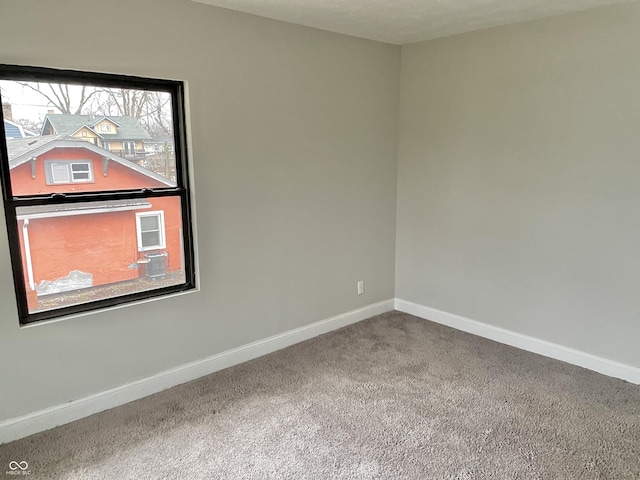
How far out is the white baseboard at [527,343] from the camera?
2979mm

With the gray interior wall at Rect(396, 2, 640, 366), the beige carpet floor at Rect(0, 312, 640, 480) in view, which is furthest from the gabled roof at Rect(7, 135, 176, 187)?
the gray interior wall at Rect(396, 2, 640, 366)

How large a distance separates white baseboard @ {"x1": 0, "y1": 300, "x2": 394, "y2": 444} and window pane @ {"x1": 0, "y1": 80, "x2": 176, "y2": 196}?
3.92 ft

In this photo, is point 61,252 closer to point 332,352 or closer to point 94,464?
point 94,464

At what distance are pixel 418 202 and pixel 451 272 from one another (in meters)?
0.67

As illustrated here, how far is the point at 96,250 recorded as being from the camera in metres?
2.60

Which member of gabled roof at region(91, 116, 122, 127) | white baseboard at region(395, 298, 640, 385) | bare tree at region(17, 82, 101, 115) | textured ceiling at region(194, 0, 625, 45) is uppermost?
textured ceiling at region(194, 0, 625, 45)

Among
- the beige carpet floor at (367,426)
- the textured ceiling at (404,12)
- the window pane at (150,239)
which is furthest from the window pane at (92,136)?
the beige carpet floor at (367,426)

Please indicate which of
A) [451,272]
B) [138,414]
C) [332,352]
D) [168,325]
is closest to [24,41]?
[168,325]

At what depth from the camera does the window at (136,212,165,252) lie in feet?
9.02

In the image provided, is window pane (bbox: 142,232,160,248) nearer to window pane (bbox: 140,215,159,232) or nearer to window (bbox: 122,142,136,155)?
window pane (bbox: 140,215,159,232)

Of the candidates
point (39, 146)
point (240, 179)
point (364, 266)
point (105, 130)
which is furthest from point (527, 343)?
point (39, 146)

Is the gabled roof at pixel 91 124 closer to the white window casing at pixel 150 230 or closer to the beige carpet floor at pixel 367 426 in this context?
the white window casing at pixel 150 230

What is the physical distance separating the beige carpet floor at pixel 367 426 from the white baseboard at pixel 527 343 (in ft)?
0.26

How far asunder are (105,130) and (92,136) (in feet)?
0.26
